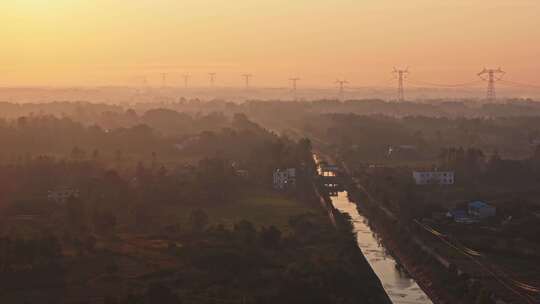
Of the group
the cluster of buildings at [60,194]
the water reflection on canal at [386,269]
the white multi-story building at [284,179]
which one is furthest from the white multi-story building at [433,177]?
the cluster of buildings at [60,194]

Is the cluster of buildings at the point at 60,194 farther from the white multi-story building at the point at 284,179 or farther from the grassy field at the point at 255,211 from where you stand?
the white multi-story building at the point at 284,179

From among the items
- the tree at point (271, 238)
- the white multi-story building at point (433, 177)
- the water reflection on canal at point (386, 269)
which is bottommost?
the water reflection on canal at point (386, 269)

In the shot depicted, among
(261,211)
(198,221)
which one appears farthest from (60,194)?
(261,211)

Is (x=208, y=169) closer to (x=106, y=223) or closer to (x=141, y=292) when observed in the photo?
(x=106, y=223)

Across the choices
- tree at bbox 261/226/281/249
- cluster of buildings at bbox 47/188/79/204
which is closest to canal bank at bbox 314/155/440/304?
tree at bbox 261/226/281/249

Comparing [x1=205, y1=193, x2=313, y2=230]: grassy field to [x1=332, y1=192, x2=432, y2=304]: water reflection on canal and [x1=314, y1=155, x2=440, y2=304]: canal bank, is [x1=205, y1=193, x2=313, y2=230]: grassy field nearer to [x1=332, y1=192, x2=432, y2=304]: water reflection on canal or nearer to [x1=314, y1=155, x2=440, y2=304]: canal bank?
[x1=314, y1=155, x2=440, y2=304]: canal bank

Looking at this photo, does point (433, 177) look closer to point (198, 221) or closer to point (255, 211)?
point (255, 211)
